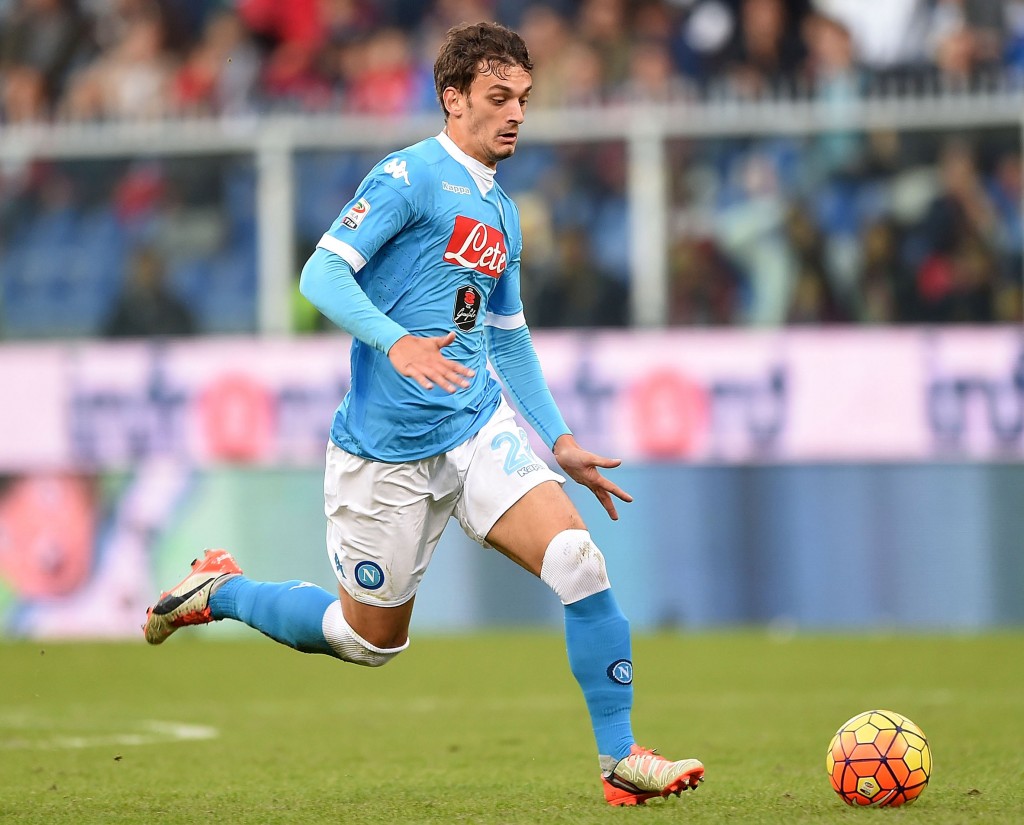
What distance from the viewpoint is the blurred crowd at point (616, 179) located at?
12781 mm

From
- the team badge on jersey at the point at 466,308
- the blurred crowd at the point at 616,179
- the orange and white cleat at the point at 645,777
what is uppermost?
the blurred crowd at the point at 616,179

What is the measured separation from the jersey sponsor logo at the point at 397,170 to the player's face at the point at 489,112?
278 mm

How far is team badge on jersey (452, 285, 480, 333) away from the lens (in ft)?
19.6

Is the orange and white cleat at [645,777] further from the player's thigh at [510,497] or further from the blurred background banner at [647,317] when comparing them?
the blurred background banner at [647,317]

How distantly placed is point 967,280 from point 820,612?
8.37ft

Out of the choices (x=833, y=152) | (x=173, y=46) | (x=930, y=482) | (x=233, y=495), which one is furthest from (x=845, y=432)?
(x=173, y=46)

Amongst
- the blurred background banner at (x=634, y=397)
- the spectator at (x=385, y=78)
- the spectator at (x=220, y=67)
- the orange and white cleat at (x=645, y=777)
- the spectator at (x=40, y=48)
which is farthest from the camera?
the spectator at (x=40, y=48)

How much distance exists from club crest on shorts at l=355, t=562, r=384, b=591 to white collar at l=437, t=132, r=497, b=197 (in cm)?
128

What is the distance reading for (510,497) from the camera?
5.82 m

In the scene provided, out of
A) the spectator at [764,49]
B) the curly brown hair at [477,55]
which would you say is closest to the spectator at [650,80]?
the spectator at [764,49]

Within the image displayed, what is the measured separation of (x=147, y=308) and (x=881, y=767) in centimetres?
934

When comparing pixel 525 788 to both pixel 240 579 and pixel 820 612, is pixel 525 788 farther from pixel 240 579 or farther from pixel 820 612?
pixel 820 612

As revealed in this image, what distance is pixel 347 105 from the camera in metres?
14.1

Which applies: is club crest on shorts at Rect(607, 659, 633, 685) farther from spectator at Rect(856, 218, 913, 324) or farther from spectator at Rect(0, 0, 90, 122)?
spectator at Rect(0, 0, 90, 122)
